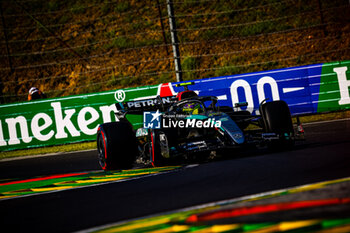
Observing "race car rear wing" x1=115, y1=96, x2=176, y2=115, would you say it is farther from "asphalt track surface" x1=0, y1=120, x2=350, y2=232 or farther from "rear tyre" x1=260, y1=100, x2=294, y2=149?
"rear tyre" x1=260, y1=100, x2=294, y2=149

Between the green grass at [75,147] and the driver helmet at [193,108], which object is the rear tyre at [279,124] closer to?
the driver helmet at [193,108]

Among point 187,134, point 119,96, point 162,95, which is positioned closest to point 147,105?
point 187,134

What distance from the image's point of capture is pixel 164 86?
11789mm

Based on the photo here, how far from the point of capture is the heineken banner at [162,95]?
37.8 feet

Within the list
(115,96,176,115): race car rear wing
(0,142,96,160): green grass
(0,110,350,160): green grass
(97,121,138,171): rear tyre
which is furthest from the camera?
(0,142,96,160): green grass

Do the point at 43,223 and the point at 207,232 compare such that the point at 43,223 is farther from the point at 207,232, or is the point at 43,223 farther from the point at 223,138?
the point at 223,138

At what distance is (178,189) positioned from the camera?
4840 mm

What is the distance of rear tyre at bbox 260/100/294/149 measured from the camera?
6.63 m

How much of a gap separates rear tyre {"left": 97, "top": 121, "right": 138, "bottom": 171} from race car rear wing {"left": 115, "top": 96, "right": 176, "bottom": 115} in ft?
2.25

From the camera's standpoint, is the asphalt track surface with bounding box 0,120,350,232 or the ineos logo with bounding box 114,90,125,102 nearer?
the asphalt track surface with bounding box 0,120,350,232

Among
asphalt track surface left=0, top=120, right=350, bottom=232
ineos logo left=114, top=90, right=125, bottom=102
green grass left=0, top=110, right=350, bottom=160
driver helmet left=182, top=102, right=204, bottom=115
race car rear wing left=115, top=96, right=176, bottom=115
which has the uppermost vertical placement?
ineos logo left=114, top=90, right=125, bottom=102

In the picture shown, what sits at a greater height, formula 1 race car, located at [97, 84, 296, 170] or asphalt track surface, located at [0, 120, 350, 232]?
formula 1 race car, located at [97, 84, 296, 170]

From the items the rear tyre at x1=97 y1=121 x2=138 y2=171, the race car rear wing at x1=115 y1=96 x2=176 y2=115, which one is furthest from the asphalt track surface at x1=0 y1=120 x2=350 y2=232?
the race car rear wing at x1=115 y1=96 x2=176 y2=115

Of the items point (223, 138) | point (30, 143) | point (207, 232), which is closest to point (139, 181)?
point (223, 138)
